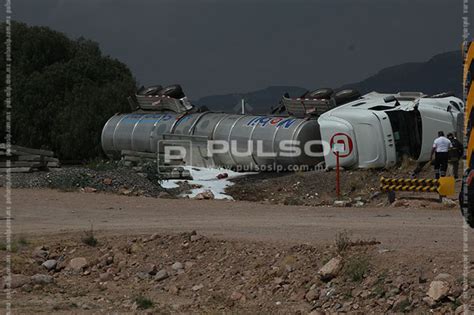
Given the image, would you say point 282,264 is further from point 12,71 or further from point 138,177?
point 12,71

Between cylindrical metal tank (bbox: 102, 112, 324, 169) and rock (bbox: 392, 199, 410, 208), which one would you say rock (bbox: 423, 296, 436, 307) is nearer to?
rock (bbox: 392, 199, 410, 208)

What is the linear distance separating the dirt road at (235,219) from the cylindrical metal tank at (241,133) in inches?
317

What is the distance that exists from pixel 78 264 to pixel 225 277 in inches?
125

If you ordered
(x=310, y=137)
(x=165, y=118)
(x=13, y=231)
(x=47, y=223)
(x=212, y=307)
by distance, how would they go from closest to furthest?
(x=212, y=307), (x=13, y=231), (x=47, y=223), (x=310, y=137), (x=165, y=118)

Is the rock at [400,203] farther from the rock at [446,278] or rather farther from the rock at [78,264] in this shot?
the rock at [446,278]

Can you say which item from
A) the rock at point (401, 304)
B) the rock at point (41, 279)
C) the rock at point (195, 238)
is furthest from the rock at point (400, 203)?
the rock at point (401, 304)

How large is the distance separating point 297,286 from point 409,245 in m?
2.13

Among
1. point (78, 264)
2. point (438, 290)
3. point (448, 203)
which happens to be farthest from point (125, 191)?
point (438, 290)

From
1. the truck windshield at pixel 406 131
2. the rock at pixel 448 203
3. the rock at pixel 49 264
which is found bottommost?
the rock at pixel 49 264

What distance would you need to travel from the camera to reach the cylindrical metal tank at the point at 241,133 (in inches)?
1297

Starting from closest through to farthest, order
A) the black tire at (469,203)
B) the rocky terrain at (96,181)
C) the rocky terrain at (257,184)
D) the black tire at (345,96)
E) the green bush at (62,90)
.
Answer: the black tire at (469,203)
the rocky terrain at (257,184)
the rocky terrain at (96,181)
the black tire at (345,96)
the green bush at (62,90)

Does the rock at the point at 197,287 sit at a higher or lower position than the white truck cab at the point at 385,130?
lower

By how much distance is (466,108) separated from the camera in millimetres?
11445

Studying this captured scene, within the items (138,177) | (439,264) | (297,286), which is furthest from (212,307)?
(138,177)
